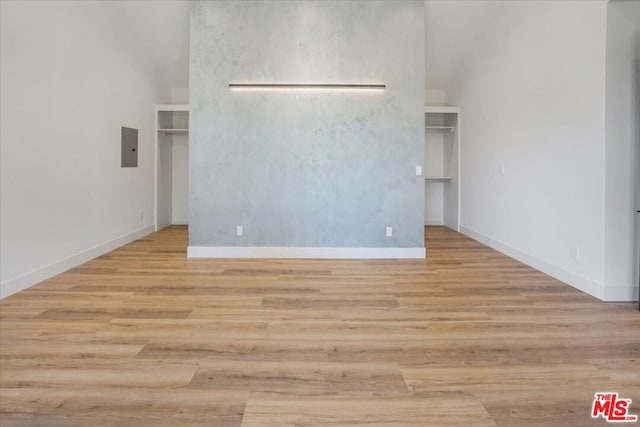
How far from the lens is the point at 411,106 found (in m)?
5.40

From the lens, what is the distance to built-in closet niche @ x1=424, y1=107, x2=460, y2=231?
785cm

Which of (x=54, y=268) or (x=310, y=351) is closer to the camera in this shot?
→ (x=310, y=351)

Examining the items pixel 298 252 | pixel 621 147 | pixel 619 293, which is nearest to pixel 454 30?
pixel 621 147

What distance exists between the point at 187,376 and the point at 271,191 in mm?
3445

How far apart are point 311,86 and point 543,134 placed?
283 cm

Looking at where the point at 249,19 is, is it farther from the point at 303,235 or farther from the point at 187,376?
the point at 187,376

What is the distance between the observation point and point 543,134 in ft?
15.1

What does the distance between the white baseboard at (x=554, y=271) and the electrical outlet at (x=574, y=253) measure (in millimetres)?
163

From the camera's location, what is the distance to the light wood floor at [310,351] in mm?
1907

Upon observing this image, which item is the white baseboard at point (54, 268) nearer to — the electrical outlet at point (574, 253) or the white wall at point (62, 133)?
the white wall at point (62, 133)
